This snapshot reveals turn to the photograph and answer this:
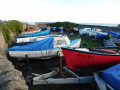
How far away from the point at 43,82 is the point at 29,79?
30.7 inches

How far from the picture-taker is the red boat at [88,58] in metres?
4.79

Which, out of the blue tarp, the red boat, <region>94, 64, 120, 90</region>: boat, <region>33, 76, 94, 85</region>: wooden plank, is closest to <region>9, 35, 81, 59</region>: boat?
the blue tarp

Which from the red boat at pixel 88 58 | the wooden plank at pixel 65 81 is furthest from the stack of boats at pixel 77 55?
the wooden plank at pixel 65 81

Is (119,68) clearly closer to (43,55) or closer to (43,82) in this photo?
(43,82)

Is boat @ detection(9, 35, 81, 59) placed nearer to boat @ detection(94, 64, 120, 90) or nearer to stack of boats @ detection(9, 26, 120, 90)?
stack of boats @ detection(9, 26, 120, 90)

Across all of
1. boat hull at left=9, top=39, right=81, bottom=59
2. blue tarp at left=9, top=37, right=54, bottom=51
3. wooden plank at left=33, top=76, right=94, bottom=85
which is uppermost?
blue tarp at left=9, top=37, right=54, bottom=51

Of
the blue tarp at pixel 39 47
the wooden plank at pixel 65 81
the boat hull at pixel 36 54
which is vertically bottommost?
the wooden plank at pixel 65 81

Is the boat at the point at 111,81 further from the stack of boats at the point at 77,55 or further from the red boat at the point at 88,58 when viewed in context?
the red boat at the point at 88,58

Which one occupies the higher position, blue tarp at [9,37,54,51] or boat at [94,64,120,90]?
blue tarp at [9,37,54,51]

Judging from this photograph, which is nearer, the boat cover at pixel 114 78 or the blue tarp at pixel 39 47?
the boat cover at pixel 114 78

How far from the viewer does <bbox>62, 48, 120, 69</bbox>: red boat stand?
4.79 meters

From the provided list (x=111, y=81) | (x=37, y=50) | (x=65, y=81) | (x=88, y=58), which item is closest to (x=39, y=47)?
(x=37, y=50)

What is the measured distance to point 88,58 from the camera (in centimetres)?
483

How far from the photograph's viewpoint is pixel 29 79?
4.65 meters
